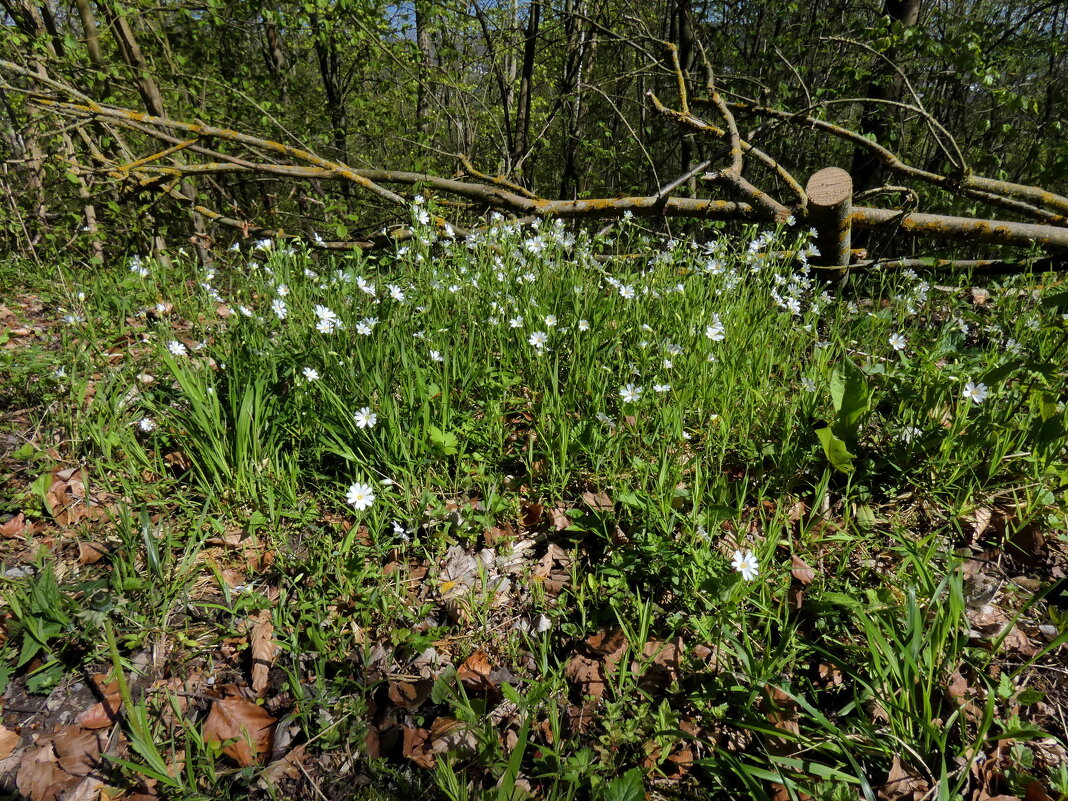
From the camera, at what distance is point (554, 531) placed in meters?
2.01

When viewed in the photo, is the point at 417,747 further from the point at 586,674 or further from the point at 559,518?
the point at 559,518

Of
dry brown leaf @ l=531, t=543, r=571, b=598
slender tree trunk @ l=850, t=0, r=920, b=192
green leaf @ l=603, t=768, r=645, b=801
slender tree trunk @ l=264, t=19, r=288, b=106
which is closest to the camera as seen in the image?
green leaf @ l=603, t=768, r=645, b=801

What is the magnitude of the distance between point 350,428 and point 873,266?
3744mm

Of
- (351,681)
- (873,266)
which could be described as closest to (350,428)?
(351,681)

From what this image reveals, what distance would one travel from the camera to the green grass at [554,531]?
1336mm

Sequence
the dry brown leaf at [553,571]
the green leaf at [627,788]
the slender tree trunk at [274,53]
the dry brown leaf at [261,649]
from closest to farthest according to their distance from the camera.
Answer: the green leaf at [627,788]
the dry brown leaf at [261,649]
the dry brown leaf at [553,571]
the slender tree trunk at [274,53]

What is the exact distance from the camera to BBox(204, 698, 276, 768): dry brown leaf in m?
1.36

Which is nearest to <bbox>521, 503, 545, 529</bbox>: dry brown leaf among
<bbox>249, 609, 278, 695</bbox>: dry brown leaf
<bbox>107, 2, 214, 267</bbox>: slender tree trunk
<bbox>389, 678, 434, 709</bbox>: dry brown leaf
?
<bbox>389, 678, 434, 709</bbox>: dry brown leaf

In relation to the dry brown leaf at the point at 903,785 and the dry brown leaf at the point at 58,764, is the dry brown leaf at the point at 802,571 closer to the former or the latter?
the dry brown leaf at the point at 903,785

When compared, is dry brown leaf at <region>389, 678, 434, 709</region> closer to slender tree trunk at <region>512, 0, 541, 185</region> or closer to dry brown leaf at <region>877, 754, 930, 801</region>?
dry brown leaf at <region>877, 754, 930, 801</region>

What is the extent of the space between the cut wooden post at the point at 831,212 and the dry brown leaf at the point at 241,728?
396 centimetres

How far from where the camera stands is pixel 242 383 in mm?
2234

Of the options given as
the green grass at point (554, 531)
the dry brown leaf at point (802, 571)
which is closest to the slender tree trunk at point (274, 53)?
the green grass at point (554, 531)

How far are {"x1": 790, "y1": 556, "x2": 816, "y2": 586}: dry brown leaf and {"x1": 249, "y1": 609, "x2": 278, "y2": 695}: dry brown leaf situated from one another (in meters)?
1.67
